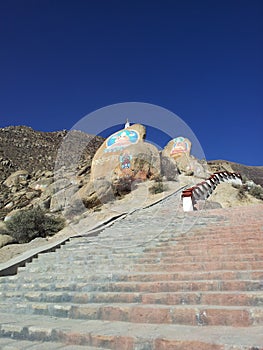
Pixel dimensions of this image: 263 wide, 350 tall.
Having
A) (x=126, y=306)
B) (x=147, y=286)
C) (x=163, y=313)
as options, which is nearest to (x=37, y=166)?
(x=147, y=286)

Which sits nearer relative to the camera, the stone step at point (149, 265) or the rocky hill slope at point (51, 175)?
the stone step at point (149, 265)

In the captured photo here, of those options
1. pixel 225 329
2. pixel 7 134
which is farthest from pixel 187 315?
pixel 7 134

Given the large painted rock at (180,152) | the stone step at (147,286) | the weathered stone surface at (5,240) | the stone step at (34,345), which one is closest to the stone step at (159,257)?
the stone step at (147,286)

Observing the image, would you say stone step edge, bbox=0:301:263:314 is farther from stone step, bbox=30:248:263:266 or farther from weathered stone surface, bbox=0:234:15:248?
weathered stone surface, bbox=0:234:15:248

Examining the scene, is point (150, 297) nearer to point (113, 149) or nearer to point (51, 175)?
point (113, 149)

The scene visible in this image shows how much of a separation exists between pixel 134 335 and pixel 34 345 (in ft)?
3.71

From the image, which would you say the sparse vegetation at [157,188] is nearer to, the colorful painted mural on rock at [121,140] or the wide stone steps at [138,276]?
the colorful painted mural on rock at [121,140]

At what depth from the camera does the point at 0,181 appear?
123 ft

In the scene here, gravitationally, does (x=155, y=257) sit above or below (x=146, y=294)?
above

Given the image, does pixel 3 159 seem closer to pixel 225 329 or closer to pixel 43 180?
pixel 43 180

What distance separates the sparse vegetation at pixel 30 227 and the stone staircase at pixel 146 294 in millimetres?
4558

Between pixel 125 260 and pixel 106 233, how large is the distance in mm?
3016

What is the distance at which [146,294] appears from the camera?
13.3 ft

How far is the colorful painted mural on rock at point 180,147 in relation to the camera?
2899 cm
